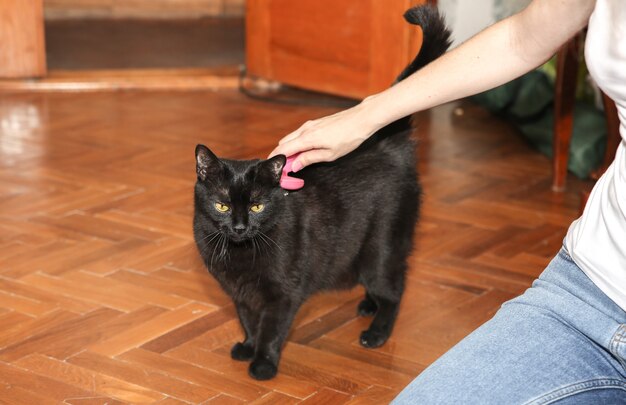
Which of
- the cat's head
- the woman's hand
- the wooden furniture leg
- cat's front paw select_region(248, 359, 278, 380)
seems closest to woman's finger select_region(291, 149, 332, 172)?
the woman's hand

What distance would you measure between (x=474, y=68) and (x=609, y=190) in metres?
0.28

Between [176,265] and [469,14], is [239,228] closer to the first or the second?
[176,265]

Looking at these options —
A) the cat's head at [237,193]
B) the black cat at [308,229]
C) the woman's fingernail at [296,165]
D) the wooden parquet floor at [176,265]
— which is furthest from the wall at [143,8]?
the woman's fingernail at [296,165]

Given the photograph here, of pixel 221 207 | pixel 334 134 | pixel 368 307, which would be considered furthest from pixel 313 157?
pixel 368 307

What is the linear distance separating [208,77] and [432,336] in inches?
116

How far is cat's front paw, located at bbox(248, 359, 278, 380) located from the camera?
6.42ft

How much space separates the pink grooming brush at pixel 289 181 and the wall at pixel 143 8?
578 cm

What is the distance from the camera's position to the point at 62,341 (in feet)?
6.86

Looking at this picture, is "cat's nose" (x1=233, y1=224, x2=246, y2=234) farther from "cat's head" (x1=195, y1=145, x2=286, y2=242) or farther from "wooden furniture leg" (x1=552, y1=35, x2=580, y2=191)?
"wooden furniture leg" (x1=552, y1=35, x2=580, y2=191)

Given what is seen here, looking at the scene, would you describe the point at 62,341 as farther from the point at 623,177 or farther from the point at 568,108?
the point at 568,108

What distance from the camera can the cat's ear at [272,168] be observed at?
1764 millimetres

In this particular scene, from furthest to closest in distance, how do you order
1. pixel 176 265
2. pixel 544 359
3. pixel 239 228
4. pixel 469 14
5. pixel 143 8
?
pixel 143 8 → pixel 469 14 → pixel 176 265 → pixel 239 228 → pixel 544 359

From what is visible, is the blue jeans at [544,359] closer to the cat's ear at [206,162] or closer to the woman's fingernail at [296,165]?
the woman's fingernail at [296,165]

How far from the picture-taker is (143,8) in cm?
750
